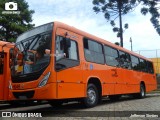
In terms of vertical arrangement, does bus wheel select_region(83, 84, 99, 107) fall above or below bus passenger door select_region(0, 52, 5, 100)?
below

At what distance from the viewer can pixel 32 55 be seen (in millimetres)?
10336

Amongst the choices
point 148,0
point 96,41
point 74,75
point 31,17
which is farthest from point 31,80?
point 31,17

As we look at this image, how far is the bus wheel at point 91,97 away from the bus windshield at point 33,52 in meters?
2.29

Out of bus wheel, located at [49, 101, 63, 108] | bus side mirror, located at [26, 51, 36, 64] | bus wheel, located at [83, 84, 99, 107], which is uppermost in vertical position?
bus side mirror, located at [26, 51, 36, 64]

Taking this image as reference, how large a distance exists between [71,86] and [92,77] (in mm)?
1725

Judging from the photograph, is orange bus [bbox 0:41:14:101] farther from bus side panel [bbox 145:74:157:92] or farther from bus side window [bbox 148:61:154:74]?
bus side window [bbox 148:61:154:74]

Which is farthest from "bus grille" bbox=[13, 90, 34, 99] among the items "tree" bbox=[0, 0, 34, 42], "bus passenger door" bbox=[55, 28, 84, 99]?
"tree" bbox=[0, 0, 34, 42]

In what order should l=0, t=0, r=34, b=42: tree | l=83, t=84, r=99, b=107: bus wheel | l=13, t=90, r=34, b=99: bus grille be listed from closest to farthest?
l=13, t=90, r=34, b=99: bus grille < l=83, t=84, r=99, b=107: bus wheel < l=0, t=0, r=34, b=42: tree

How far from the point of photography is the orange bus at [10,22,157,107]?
9836 millimetres

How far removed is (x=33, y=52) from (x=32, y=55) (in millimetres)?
108

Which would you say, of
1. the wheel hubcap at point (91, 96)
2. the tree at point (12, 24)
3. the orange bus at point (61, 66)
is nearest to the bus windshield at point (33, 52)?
the orange bus at point (61, 66)

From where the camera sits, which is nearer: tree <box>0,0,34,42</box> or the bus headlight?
the bus headlight

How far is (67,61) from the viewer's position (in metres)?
10.5

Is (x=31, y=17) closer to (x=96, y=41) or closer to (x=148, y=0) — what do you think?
(x=148, y=0)
